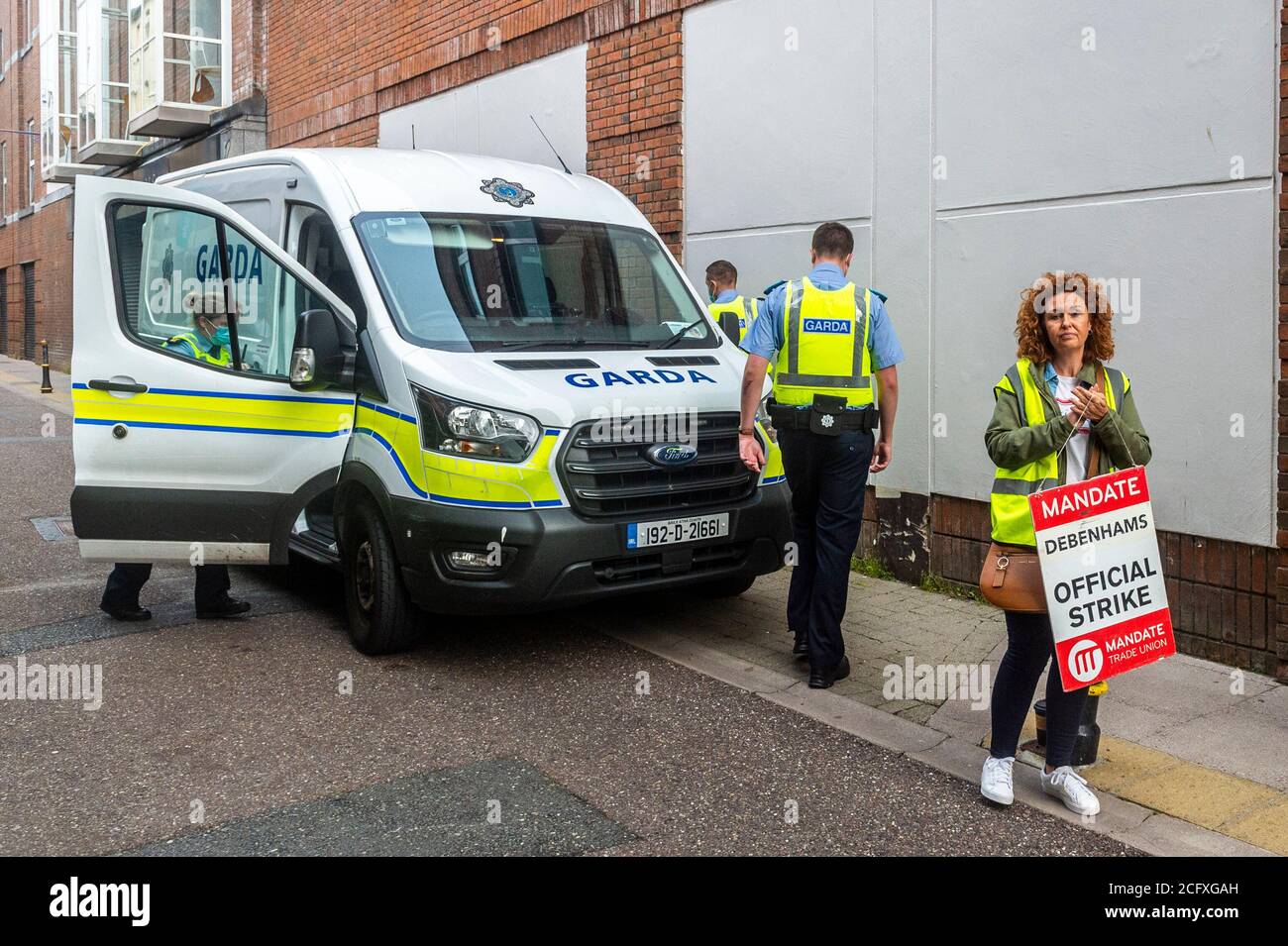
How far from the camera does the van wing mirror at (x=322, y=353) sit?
5566mm

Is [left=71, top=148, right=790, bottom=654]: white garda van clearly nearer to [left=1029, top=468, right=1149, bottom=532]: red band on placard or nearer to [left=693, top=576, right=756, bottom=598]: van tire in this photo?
[left=693, top=576, right=756, bottom=598]: van tire

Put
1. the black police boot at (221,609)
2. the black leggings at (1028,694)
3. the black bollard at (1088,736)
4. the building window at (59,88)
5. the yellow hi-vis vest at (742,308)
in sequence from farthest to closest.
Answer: the building window at (59,88) < the yellow hi-vis vest at (742,308) < the black police boot at (221,609) < the black bollard at (1088,736) < the black leggings at (1028,694)

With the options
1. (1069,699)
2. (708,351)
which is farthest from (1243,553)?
(708,351)

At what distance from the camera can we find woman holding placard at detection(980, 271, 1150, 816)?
12.6ft

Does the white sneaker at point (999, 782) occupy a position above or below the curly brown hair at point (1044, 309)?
below

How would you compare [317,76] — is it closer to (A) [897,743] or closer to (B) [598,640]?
(B) [598,640]

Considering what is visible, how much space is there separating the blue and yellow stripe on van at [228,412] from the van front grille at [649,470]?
1.27 m

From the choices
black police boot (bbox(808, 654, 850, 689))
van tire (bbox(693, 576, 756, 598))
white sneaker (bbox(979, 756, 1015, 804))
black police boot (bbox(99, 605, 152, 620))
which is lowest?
white sneaker (bbox(979, 756, 1015, 804))

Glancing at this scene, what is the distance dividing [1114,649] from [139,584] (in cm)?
483

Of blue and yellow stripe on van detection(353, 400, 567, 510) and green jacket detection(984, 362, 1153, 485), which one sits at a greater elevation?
green jacket detection(984, 362, 1153, 485)

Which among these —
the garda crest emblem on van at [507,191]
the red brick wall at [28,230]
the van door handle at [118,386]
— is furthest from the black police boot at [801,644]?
the red brick wall at [28,230]

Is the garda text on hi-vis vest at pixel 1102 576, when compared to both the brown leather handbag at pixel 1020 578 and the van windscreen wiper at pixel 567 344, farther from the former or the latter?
the van windscreen wiper at pixel 567 344

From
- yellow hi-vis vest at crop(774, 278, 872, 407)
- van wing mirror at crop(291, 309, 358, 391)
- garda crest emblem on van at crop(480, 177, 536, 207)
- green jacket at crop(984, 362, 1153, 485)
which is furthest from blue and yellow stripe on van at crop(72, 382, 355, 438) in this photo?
green jacket at crop(984, 362, 1153, 485)

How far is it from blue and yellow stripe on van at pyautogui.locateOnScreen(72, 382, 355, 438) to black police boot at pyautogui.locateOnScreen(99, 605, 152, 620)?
1180 mm
